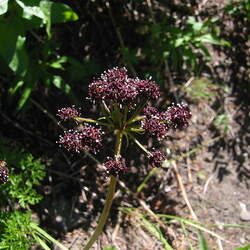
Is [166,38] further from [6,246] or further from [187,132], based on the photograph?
[6,246]

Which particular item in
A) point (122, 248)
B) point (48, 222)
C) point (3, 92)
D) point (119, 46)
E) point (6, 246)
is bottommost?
point (122, 248)

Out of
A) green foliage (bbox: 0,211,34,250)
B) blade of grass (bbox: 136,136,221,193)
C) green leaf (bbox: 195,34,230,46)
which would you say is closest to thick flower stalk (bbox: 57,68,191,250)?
green foliage (bbox: 0,211,34,250)

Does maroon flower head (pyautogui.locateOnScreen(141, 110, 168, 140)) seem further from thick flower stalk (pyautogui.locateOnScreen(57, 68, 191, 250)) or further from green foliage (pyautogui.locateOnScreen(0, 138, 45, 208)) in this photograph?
green foliage (pyautogui.locateOnScreen(0, 138, 45, 208))

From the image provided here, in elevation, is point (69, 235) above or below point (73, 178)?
below

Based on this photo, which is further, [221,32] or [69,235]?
[221,32]

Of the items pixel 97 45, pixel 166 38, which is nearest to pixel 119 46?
pixel 97 45

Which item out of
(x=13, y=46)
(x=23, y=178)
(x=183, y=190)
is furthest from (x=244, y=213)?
(x=13, y=46)
